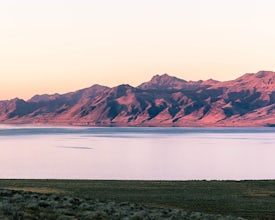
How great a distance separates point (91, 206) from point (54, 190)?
48.0 ft

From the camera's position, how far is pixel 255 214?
3341 centimetres

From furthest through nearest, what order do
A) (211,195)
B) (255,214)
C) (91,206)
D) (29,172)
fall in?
(29,172), (211,195), (255,214), (91,206)

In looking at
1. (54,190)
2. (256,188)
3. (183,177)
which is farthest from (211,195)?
(183,177)

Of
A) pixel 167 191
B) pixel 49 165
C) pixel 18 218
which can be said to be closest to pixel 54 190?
pixel 167 191

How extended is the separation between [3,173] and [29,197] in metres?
62.4

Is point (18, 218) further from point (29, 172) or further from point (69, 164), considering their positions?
point (69, 164)

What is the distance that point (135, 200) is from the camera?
1496 inches

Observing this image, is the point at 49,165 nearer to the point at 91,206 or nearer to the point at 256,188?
the point at 256,188

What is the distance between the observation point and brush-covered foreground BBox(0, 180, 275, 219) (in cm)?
2636

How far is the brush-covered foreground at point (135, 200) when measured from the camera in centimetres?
2636

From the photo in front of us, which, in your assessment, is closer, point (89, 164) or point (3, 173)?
point (3, 173)

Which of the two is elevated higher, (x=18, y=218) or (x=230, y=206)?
(x=18, y=218)

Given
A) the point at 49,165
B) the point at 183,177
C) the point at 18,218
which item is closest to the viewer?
the point at 18,218

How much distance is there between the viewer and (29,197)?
30.4 meters
